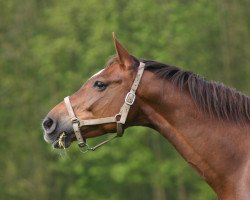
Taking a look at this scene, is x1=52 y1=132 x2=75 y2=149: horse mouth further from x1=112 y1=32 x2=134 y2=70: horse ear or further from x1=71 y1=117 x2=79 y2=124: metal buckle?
x1=112 y1=32 x2=134 y2=70: horse ear

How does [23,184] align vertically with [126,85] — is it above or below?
below

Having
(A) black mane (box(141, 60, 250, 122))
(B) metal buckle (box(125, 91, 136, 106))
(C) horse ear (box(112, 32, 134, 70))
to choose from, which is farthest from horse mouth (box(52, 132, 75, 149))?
(A) black mane (box(141, 60, 250, 122))

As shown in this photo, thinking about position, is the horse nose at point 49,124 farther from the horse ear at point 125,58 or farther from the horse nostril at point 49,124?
the horse ear at point 125,58

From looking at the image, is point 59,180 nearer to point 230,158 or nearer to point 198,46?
point 198,46

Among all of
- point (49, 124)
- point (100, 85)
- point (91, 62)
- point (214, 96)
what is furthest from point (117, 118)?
point (91, 62)

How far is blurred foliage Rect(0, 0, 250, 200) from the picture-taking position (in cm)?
2598

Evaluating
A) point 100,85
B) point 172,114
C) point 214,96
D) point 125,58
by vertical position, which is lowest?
point 172,114

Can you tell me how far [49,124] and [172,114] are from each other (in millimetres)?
1272

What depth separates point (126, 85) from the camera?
24.7 ft

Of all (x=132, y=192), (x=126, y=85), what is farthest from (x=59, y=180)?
(x=126, y=85)

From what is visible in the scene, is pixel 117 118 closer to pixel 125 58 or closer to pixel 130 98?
pixel 130 98

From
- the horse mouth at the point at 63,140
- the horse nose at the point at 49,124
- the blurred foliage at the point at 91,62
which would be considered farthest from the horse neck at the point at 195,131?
the blurred foliage at the point at 91,62

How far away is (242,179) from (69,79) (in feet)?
64.7

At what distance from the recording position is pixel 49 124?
7.67 meters
